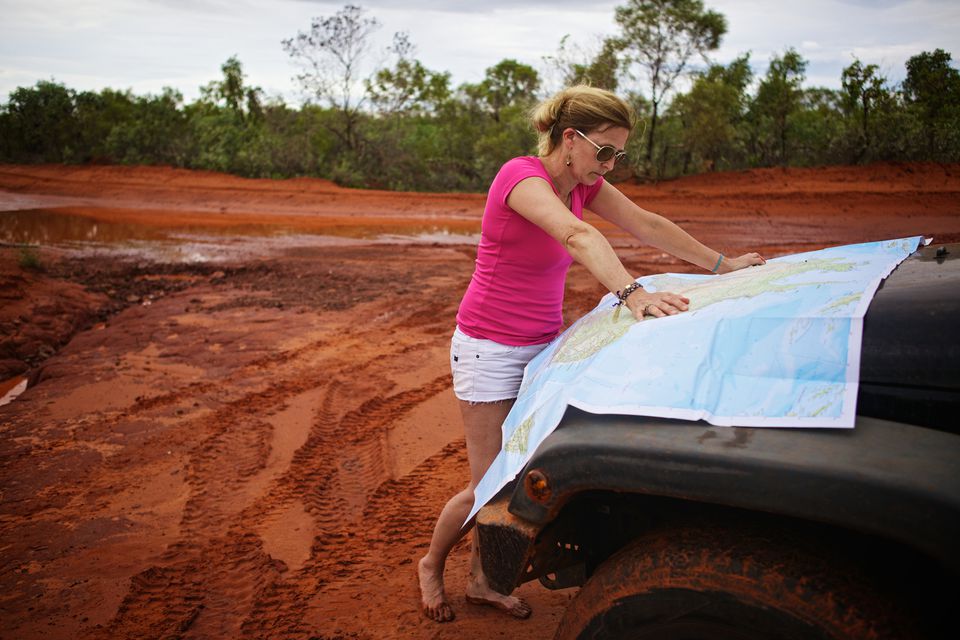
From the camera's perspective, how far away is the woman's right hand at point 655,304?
204cm

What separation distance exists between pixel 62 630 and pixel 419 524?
158cm

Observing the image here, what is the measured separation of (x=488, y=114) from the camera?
82.5ft

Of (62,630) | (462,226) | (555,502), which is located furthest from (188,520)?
(462,226)

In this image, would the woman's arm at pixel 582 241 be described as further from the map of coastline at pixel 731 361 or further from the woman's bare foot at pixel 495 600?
the woman's bare foot at pixel 495 600

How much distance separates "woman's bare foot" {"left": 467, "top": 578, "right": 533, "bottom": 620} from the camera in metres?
2.96

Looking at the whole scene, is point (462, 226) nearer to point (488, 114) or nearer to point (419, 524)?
point (488, 114)

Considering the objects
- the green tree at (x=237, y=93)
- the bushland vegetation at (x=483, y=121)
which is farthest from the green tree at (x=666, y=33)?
the green tree at (x=237, y=93)

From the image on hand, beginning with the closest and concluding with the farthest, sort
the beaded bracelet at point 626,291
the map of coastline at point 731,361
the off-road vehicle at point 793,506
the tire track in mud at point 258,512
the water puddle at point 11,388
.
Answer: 1. the off-road vehicle at point 793,506
2. the map of coastline at point 731,361
3. the beaded bracelet at point 626,291
4. the tire track in mud at point 258,512
5. the water puddle at point 11,388

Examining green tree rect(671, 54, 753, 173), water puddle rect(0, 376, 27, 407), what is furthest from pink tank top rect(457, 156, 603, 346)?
green tree rect(671, 54, 753, 173)

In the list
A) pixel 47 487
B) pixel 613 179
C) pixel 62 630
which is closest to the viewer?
pixel 62 630

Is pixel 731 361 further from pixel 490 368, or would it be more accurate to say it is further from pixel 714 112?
pixel 714 112

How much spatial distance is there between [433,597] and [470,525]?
1.42ft

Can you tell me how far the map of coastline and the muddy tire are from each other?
0.28 metres

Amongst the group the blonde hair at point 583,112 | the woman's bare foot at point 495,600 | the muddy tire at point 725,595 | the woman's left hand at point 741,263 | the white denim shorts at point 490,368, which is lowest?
the woman's bare foot at point 495,600
